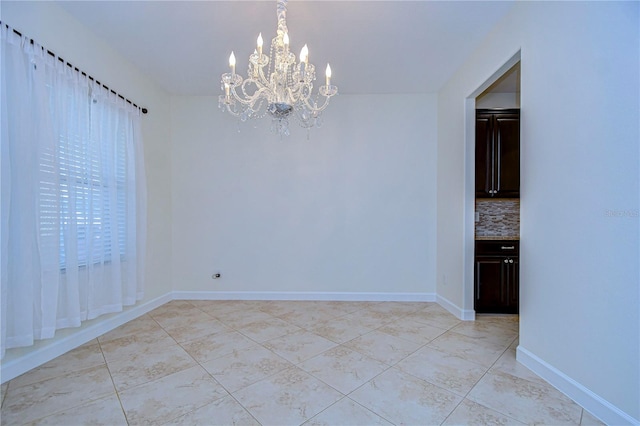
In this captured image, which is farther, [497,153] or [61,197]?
[497,153]

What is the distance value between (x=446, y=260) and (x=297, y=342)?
207cm

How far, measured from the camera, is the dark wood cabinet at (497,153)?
318cm

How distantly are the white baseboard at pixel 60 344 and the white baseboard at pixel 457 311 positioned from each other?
360 centimetres

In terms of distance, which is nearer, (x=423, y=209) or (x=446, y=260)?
(x=446, y=260)

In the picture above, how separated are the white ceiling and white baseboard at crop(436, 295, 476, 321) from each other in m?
2.67

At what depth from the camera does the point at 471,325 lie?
2879 mm

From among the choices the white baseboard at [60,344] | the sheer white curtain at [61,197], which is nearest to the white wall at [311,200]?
the sheer white curtain at [61,197]

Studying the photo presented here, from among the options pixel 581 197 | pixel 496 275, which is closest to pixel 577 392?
pixel 581 197

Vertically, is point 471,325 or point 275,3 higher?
point 275,3

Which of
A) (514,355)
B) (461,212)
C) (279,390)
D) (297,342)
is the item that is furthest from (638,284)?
(297,342)

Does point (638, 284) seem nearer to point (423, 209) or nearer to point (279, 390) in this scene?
point (279, 390)

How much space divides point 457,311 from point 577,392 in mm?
1496

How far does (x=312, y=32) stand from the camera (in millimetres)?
2434

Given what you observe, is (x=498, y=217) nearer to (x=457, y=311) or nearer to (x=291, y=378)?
(x=457, y=311)
